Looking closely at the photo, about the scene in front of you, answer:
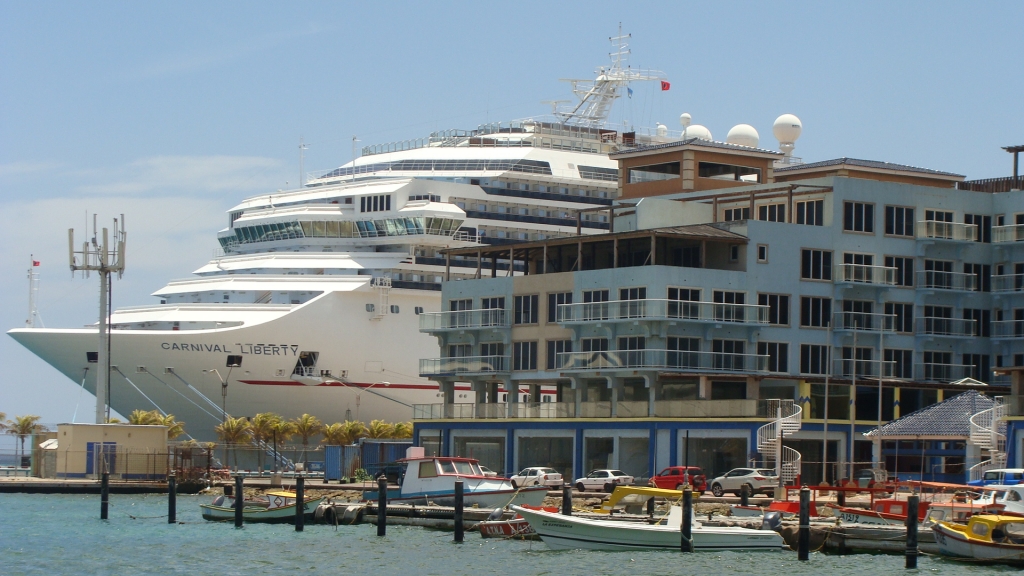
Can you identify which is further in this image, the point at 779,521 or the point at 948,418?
the point at 948,418

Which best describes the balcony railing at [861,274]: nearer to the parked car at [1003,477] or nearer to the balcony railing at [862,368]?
the balcony railing at [862,368]

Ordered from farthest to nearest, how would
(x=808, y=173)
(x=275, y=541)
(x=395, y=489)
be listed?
(x=808, y=173) → (x=395, y=489) → (x=275, y=541)

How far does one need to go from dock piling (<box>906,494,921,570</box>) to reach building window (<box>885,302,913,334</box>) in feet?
101

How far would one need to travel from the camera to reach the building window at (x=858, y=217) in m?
71.1

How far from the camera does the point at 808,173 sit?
81.9 meters

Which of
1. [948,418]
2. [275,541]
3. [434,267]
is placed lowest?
[275,541]

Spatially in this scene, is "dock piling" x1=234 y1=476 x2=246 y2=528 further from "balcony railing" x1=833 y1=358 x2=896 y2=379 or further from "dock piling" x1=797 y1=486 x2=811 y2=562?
"balcony railing" x1=833 y1=358 x2=896 y2=379

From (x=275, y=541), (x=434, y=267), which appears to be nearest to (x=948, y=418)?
(x=275, y=541)

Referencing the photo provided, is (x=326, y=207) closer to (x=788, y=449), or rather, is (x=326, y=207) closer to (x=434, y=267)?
(x=434, y=267)

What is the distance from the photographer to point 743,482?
192ft

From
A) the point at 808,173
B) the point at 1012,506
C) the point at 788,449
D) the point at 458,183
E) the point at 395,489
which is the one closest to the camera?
the point at 1012,506

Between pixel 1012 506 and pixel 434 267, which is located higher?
pixel 434 267

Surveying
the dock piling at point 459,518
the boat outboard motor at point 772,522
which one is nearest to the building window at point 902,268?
the boat outboard motor at point 772,522

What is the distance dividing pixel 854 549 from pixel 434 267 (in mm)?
47650
